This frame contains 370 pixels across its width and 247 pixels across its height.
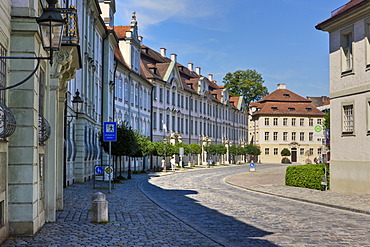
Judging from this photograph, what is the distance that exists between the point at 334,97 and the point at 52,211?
635 inches

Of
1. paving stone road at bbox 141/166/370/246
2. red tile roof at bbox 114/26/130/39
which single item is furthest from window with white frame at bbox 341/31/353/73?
red tile roof at bbox 114/26/130/39

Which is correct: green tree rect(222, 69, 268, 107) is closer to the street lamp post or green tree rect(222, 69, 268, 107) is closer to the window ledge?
the window ledge

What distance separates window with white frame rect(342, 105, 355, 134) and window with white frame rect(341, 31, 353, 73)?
169 centimetres

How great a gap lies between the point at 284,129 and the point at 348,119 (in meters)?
81.1

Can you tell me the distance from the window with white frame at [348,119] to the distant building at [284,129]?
79.3 m

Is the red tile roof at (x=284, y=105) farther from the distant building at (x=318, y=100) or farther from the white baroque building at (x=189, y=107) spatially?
the distant building at (x=318, y=100)

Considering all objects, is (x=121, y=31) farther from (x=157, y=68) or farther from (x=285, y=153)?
(x=285, y=153)

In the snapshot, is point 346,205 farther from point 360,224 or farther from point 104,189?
point 104,189

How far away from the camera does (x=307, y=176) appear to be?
88.9ft

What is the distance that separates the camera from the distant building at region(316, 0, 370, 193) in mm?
22750

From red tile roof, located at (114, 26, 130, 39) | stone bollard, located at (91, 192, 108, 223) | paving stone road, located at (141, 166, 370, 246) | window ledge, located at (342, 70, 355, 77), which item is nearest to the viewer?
paving stone road, located at (141, 166, 370, 246)

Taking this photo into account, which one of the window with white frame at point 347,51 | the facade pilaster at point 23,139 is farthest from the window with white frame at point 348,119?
the facade pilaster at point 23,139

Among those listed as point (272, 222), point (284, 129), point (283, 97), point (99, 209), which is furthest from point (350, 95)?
point (283, 97)

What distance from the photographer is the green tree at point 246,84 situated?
10494 centimetres
